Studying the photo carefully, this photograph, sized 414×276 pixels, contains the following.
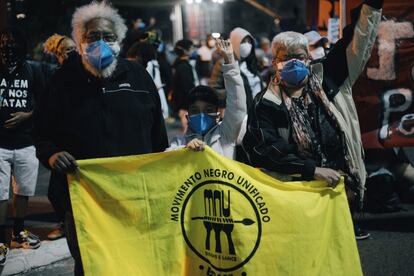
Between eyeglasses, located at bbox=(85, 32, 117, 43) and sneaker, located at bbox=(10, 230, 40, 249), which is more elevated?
eyeglasses, located at bbox=(85, 32, 117, 43)

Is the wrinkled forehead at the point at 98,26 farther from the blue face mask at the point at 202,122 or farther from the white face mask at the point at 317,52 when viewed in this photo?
the white face mask at the point at 317,52

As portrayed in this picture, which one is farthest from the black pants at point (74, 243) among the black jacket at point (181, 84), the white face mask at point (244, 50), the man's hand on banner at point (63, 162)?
the black jacket at point (181, 84)

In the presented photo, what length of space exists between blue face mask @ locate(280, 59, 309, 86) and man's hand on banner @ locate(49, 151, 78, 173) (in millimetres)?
1348

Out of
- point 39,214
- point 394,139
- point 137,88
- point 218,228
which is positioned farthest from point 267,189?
point 39,214

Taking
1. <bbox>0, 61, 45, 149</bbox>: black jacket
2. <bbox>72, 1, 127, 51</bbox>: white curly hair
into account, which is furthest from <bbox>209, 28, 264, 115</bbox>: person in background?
<bbox>72, 1, 127, 51</bbox>: white curly hair

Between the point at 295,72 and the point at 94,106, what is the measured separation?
3.93 feet

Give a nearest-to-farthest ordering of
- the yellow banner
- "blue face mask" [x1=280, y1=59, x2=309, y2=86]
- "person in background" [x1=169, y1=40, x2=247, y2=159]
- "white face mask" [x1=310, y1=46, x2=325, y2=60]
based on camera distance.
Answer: the yellow banner → "blue face mask" [x1=280, y1=59, x2=309, y2=86] → "person in background" [x1=169, y1=40, x2=247, y2=159] → "white face mask" [x1=310, y1=46, x2=325, y2=60]

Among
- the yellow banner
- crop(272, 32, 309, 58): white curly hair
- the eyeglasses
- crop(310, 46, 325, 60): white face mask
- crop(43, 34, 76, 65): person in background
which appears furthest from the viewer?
crop(310, 46, 325, 60): white face mask

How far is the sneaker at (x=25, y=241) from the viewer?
6.08 metres

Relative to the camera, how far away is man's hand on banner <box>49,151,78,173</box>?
3801 mm

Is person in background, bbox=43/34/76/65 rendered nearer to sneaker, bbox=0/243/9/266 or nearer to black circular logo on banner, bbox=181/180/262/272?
sneaker, bbox=0/243/9/266

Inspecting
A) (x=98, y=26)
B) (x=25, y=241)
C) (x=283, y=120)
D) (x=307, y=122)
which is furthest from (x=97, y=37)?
(x=25, y=241)

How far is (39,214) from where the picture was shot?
766 cm

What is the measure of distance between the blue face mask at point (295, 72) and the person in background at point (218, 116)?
1.12ft
